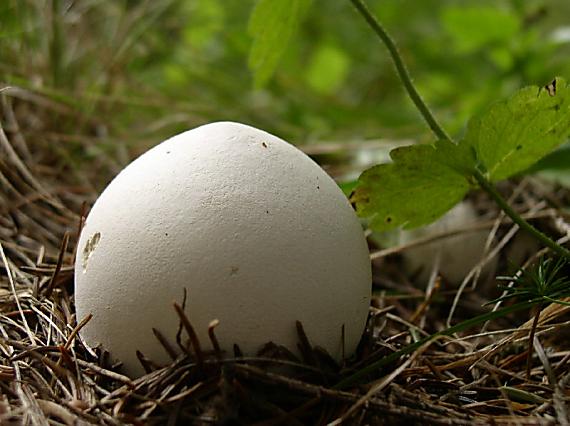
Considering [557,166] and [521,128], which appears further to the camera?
[557,166]

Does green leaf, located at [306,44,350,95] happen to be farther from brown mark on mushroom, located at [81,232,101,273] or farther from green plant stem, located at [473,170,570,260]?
brown mark on mushroom, located at [81,232,101,273]

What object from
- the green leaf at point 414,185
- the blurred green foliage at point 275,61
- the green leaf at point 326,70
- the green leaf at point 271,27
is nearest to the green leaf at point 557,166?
the blurred green foliage at point 275,61

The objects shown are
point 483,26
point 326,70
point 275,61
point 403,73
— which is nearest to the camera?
point 403,73

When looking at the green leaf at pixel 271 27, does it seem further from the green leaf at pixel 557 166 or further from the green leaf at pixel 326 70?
the green leaf at pixel 326 70

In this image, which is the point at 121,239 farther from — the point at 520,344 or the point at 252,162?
the point at 520,344

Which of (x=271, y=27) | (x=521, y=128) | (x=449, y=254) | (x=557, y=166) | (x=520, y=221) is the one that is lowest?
(x=449, y=254)

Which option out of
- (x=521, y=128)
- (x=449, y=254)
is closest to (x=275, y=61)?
(x=521, y=128)

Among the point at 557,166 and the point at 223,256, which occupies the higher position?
the point at 223,256

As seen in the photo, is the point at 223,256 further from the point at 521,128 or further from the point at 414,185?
the point at 521,128
